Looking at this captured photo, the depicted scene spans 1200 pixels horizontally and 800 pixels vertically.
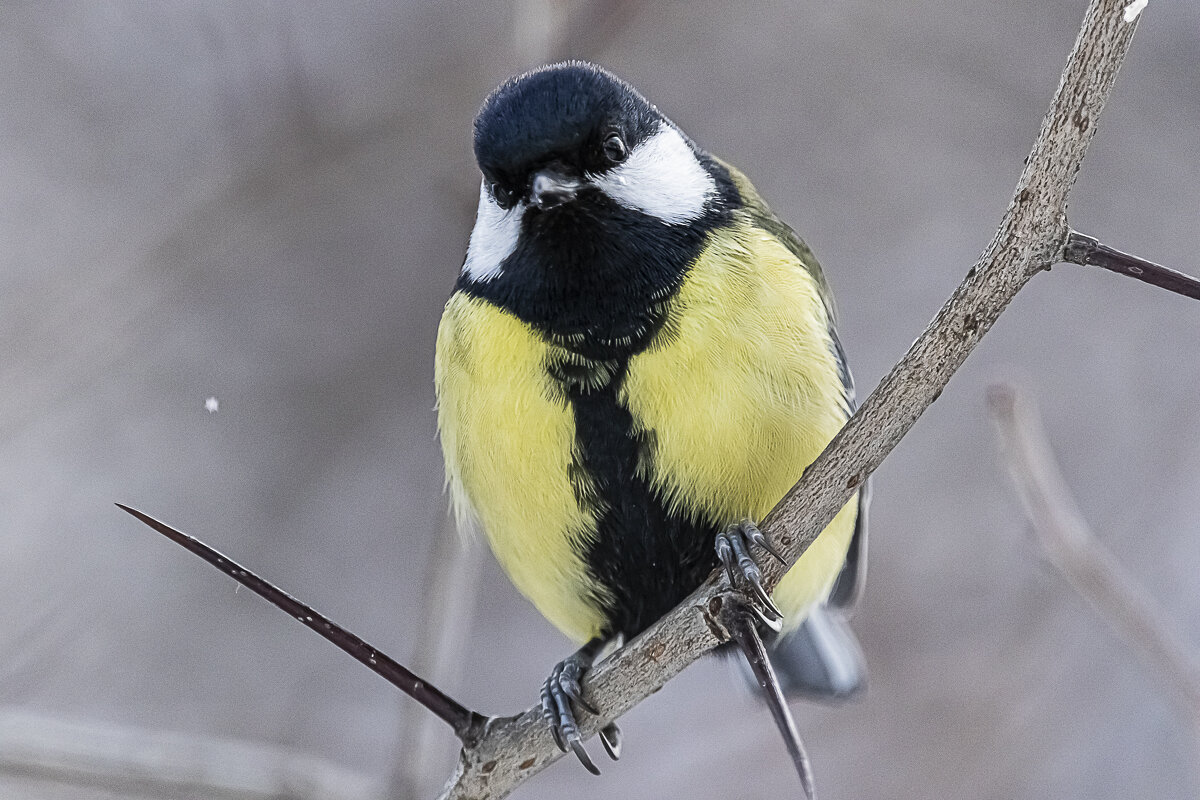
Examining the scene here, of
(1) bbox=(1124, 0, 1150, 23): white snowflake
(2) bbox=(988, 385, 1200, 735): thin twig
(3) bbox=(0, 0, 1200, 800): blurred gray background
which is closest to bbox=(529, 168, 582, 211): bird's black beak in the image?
(2) bbox=(988, 385, 1200, 735): thin twig

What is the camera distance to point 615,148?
7.36ft

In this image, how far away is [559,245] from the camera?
7.14ft

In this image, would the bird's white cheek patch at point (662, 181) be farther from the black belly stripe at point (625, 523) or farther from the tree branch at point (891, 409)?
the tree branch at point (891, 409)

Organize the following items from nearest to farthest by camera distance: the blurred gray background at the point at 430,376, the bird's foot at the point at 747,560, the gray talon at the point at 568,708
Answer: the bird's foot at the point at 747,560
the gray talon at the point at 568,708
the blurred gray background at the point at 430,376

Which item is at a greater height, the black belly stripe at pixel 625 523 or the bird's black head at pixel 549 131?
the bird's black head at pixel 549 131

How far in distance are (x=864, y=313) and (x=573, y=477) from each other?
2.36m

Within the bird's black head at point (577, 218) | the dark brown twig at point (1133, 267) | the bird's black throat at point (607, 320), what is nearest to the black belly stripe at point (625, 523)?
the bird's black throat at point (607, 320)

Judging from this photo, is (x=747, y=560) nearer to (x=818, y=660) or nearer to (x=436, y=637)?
(x=436, y=637)

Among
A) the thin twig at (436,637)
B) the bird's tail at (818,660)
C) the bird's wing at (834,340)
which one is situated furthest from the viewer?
the bird's tail at (818,660)

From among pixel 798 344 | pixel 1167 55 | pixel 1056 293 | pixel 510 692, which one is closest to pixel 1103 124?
pixel 1167 55

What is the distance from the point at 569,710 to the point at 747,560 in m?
0.46

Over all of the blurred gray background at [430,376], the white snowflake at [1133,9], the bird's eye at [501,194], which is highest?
the white snowflake at [1133,9]

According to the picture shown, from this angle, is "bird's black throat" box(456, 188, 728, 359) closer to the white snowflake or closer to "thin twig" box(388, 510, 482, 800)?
"thin twig" box(388, 510, 482, 800)

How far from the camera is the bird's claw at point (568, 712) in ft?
6.30
